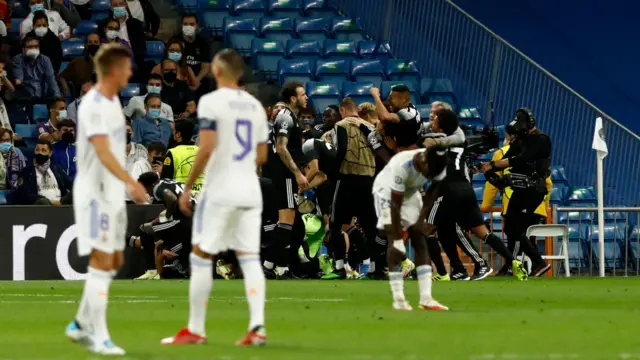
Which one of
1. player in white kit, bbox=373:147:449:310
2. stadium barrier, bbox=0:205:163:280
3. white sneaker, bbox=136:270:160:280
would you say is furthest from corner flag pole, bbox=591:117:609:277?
player in white kit, bbox=373:147:449:310

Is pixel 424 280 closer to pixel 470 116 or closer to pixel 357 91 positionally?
pixel 357 91

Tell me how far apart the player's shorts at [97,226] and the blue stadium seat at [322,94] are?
18.0 m

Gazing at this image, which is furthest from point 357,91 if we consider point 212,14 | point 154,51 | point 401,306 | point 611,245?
point 401,306

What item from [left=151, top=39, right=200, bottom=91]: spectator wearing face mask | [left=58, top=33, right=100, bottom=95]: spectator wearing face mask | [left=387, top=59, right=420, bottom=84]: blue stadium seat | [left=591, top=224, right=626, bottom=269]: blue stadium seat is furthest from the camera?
[left=387, top=59, right=420, bottom=84]: blue stadium seat

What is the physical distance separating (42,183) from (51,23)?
5.42 meters

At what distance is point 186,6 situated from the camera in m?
28.9

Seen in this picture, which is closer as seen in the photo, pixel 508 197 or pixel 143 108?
pixel 508 197

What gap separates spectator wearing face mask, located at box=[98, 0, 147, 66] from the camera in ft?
87.9

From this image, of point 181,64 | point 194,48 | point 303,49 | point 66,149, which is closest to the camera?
point 66,149

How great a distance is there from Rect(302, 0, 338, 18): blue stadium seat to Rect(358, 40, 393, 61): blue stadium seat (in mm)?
1446

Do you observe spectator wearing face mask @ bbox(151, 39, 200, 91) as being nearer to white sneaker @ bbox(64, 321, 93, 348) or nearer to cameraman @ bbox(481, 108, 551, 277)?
cameraman @ bbox(481, 108, 551, 277)

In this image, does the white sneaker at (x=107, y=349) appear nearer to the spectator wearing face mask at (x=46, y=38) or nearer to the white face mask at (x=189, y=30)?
the spectator wearing face mask at (x=46, y=38)

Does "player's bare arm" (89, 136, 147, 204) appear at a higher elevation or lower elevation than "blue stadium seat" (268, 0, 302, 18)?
lower

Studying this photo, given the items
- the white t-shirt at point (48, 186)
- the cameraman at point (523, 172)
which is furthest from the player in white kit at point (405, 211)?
the white t-shirt at point (48, 186)
